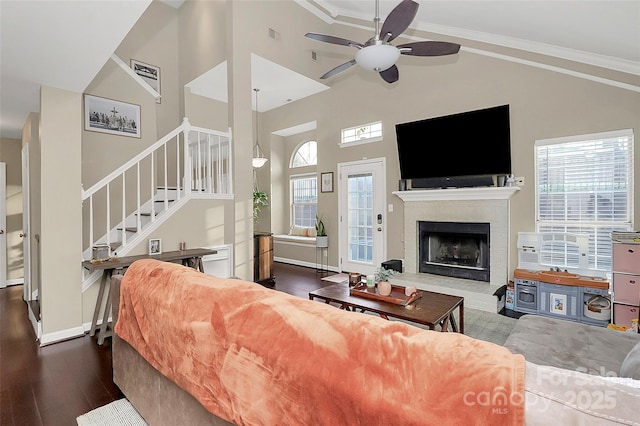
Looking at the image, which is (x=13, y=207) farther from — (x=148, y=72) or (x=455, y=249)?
(x=455, y=249)

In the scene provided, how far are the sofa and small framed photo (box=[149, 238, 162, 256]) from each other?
2.17m

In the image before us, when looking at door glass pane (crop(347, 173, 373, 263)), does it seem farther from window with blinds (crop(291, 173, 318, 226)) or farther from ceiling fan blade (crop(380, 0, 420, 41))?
ceiling fan blade (crop(380, 0, 420, 41))

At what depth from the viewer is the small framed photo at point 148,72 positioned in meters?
5.41

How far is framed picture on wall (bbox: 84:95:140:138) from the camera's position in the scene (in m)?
4.34

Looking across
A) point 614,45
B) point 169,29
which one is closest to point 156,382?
point 614,45

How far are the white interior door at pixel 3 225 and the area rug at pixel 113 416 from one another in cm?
477

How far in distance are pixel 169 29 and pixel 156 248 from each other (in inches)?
182

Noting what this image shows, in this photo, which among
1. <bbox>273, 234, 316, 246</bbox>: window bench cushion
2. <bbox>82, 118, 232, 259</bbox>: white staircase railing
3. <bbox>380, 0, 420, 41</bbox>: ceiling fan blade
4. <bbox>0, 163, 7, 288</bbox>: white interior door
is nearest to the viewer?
<bbox>380, 0, 420, 41</bbox>: ceiling fan blade

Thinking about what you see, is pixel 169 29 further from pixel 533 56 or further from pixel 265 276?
pixel 533 56

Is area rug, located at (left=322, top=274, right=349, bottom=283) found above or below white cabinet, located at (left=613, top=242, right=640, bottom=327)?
below

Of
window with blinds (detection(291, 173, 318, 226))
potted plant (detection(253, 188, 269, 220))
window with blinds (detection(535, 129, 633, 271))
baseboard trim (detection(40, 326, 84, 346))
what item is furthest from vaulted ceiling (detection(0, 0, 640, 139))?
potted plant (detection(253, 188, 269, 220))

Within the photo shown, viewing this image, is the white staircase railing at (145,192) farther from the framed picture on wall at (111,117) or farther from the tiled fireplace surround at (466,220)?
the tiled fireplace surround at (466,220)

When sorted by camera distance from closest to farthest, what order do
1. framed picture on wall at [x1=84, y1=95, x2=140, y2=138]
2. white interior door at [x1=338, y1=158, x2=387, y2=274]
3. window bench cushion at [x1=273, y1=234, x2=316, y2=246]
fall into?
framed picture on wall at [x1=84, y1=95, x2=140, y2=138] → white interior door at [x1=338, y1=158, x2=387, y2=274] → window bench cushion at [x1=273, y1=234, x2=316, y2=246]

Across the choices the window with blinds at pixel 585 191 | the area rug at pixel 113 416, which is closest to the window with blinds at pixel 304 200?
the window with blinds at pixel 585 191
